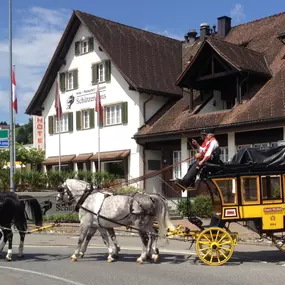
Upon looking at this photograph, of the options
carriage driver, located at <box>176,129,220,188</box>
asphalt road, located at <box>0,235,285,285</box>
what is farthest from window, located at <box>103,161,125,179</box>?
carriage driver, located at <box>176,129,220,188</box>

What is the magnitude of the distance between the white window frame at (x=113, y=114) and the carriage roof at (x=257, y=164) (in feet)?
61.4

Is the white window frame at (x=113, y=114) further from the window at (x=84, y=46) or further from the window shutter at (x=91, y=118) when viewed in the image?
the window at (x=84, y=46)

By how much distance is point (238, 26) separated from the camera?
32688 millimetres

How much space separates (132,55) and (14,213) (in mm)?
19324

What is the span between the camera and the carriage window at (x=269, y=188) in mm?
11328

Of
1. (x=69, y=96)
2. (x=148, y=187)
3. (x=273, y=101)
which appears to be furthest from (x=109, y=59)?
(x=273, y=101)

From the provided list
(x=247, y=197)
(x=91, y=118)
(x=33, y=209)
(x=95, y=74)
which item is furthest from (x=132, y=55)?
(x=247, y=197)

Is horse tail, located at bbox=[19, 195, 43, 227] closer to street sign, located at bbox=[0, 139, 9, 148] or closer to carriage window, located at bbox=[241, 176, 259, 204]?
carriage window, located at bbox=[241, 176, 259, 204]

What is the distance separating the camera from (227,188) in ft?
37.8

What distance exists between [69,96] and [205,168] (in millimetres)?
22576

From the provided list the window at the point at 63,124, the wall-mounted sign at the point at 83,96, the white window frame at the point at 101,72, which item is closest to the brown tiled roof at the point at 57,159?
the window at the point at 63,124

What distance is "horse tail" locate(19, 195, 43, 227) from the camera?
13312 millimetres

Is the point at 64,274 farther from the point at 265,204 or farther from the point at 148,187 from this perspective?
the point at 148,187

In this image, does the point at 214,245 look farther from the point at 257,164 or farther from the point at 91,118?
the point at 91,118
